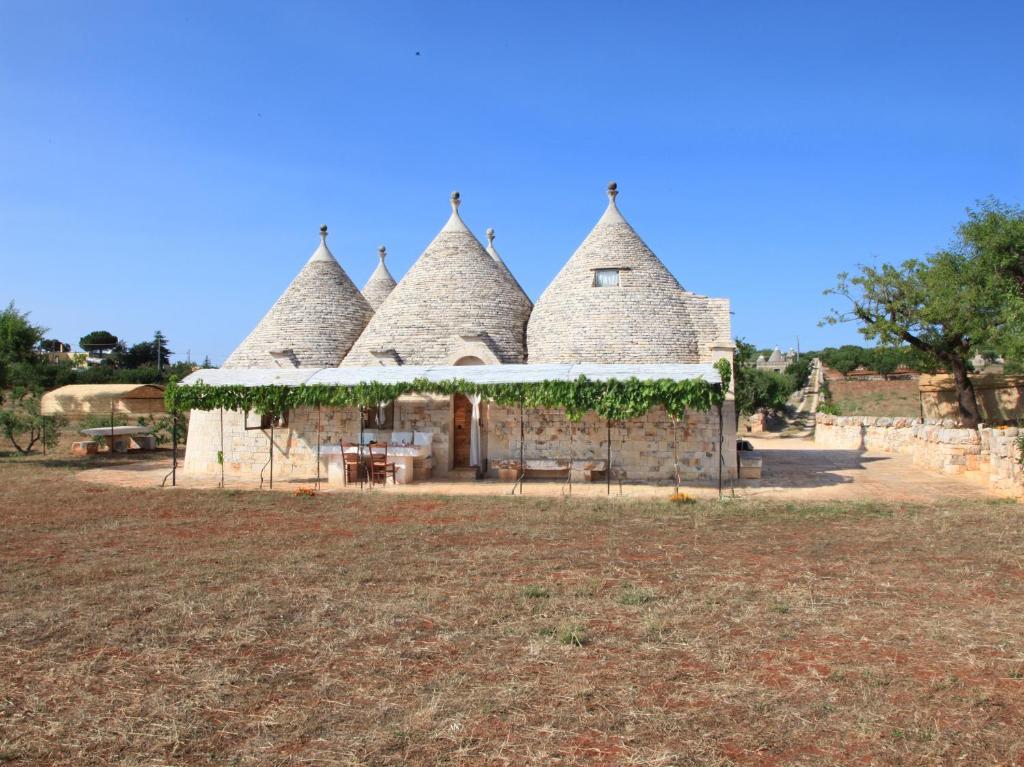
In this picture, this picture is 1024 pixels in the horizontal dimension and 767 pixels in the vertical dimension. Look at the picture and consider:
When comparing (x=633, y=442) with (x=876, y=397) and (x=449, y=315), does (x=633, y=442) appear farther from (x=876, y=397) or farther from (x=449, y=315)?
(x=876, y=397)

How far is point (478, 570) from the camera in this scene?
7.58m

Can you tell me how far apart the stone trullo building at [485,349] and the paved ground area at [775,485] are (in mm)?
847

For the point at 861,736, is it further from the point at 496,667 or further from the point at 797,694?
the point at 496,667

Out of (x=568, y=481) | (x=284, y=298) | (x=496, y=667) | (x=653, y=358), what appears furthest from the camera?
(x=284, y=298)

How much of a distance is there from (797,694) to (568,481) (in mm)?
10891

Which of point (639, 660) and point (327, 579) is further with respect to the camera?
point (327, 579)

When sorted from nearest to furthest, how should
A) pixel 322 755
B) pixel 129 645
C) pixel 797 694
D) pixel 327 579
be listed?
1. pixel 322 755
2. pixel 797 694
3. pixel 129 645
4. pixel 327 579

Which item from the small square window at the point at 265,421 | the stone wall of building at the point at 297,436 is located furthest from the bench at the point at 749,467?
the small square window at the point at 265,421

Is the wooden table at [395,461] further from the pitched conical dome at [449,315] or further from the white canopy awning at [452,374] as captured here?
the pitched conical dome at [449,315]

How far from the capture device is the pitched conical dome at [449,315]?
58.4 ft

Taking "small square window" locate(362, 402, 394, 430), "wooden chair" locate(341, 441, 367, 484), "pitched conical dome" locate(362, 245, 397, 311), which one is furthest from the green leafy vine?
"pitched conical dome" locate(362, 245, 397, 311)

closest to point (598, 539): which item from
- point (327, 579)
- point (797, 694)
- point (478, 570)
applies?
point (478, 570)

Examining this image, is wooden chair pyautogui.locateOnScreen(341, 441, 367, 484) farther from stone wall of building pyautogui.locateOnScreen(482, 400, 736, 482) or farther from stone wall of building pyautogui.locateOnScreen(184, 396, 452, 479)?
stone wall of building pyautogui.locateOnScreen(482, 400, 736, 482)

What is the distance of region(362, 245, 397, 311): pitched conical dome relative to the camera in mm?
23891
